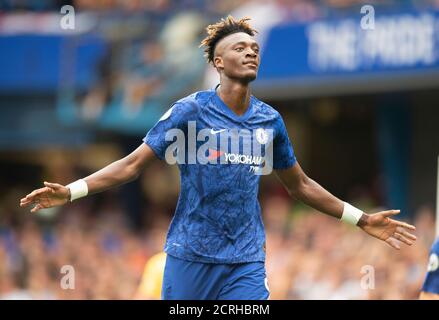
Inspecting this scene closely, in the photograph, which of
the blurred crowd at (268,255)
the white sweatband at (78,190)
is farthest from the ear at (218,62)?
the blurred crowd at (268,255)

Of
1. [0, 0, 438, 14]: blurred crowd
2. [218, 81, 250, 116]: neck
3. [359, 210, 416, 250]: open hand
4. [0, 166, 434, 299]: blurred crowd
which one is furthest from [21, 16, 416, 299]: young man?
[0, 0, 438, 14]: blurred crowd

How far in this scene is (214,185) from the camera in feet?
24.7

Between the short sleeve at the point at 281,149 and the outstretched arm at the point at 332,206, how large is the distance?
64 millimetres

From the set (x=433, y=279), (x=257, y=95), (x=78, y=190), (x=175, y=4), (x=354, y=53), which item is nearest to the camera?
(x=78, y=190)

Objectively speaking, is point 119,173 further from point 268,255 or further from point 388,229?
point 268,255

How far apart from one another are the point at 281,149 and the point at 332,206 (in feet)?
1.97

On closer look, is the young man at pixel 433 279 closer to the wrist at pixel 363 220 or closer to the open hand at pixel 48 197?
the wrist at pixel 363 220

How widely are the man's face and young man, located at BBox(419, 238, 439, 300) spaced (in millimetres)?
1896

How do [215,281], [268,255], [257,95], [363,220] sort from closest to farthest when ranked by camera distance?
[215,281]
[363,220]
[268,255]
[257,95]

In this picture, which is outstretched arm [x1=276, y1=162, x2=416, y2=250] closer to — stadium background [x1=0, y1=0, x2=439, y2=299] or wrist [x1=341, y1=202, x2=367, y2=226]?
wrist [x1=341, y1=202, x2=367, y2=226]

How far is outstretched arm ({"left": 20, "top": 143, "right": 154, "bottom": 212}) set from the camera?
7328 millimetres

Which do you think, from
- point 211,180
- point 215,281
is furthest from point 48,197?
point 215,281

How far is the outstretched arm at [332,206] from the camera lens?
317 inches
